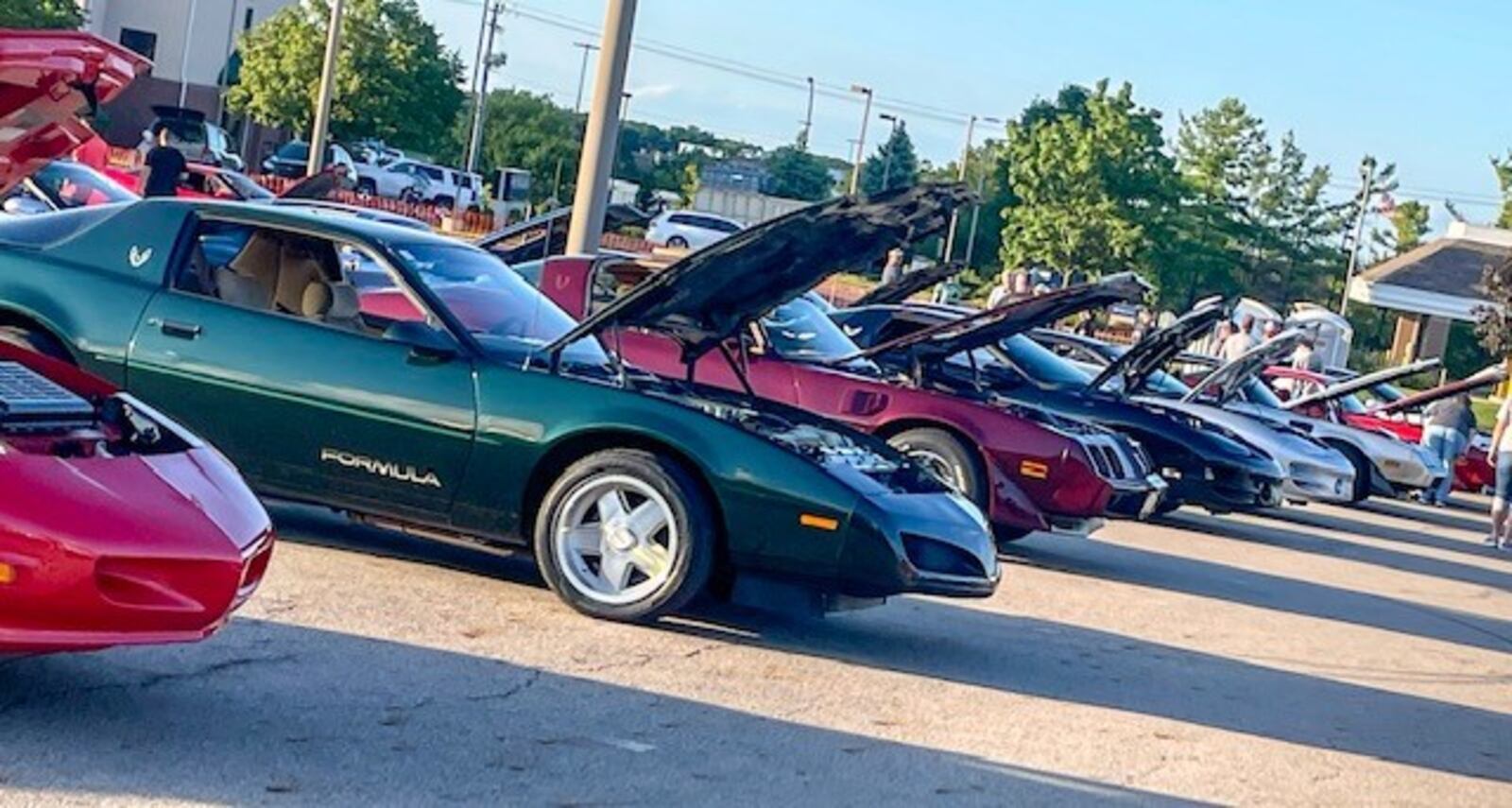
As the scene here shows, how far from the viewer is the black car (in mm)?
12883

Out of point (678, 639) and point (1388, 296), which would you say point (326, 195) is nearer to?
point (678, 639)

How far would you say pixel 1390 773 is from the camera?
732 centimetres

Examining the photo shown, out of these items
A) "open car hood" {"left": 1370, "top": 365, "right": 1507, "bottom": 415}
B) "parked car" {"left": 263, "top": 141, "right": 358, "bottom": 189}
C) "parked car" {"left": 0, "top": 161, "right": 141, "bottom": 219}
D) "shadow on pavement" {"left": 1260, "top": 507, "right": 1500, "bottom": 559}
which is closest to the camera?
"parked car" {"left": 0, "top": 161, "right": 141, "bottom": 219}

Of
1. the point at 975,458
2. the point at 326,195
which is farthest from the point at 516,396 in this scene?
the point at 326,195

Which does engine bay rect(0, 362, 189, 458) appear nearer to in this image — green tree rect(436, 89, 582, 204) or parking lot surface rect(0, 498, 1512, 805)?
parking lot surface rect(0, 498, 1512, 805)

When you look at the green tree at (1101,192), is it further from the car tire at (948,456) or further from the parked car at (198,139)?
the car tire at (948,456)

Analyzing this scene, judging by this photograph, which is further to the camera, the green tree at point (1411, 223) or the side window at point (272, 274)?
the green tree at point (1411, 223)

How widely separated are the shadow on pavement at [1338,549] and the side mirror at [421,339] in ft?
32.7

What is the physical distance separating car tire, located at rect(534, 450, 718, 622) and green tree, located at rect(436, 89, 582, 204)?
63.8 meters

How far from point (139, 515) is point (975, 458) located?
686 centimetres

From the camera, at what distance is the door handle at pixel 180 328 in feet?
25.7

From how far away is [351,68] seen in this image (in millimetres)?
59125

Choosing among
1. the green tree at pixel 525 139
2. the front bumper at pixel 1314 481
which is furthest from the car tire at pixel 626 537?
the green tree at pixel 525 139

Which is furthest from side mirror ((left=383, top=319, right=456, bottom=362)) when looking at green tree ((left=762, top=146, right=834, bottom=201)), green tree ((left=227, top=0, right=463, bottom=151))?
green tree ((left=762, top=146, right=834, bottom=201))
